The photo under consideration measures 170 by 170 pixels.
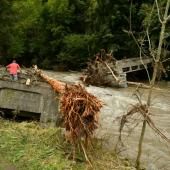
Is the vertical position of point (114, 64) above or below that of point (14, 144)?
above

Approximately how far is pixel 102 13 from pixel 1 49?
281 inches

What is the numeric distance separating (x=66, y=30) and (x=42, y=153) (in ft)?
70.2

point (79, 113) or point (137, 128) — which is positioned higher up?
point (79, 113)

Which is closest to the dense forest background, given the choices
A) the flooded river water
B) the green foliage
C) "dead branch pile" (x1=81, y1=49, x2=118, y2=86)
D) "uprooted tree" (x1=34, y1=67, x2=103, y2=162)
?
the green foliage

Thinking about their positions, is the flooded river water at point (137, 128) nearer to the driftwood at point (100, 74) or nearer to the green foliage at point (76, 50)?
the driftwood at point (100, 74)

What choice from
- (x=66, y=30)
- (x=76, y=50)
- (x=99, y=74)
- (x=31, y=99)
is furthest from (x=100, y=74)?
(x=66, y=30)

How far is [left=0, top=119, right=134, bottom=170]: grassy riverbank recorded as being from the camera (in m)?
10.3

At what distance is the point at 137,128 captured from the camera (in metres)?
14.5

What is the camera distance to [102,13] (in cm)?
2891

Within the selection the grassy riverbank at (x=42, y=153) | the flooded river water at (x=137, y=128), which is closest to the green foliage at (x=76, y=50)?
the flooded river water at (x=137, y=128)

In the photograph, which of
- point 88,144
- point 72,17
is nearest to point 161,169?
point 88,144

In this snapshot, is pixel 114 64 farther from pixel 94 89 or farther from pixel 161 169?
pixel 161 169

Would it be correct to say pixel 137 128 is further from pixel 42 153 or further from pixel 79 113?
pixel 42 153

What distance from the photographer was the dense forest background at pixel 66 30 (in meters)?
27.9
